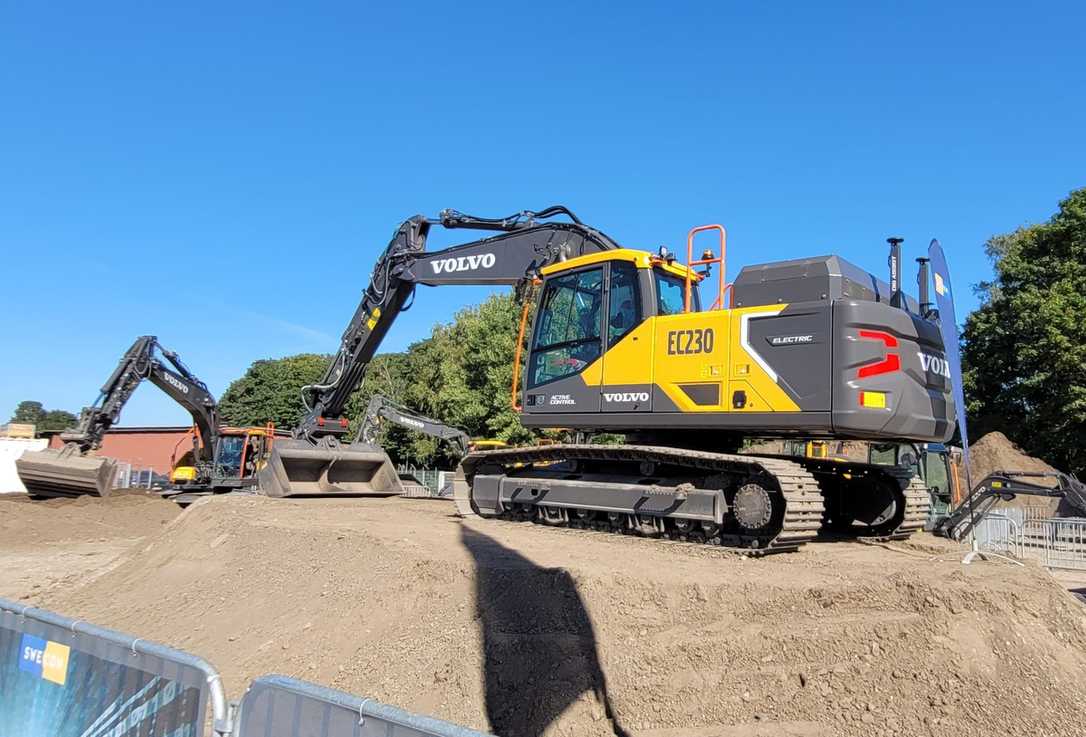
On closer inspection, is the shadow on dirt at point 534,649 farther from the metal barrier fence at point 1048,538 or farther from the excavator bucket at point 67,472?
the excavator bucket at point 67,472

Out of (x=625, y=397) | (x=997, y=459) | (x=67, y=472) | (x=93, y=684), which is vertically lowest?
(x=93, y=684)

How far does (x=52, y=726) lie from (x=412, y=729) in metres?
2.90

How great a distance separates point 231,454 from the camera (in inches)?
977

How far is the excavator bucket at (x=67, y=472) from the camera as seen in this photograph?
17.2 m

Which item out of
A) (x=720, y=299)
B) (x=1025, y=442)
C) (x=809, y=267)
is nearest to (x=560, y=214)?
(x=720, y=299)

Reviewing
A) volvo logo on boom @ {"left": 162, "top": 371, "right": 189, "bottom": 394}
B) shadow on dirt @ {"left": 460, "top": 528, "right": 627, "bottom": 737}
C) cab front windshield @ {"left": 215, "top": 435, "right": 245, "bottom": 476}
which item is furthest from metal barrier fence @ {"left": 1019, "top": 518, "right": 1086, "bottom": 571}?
cab front windshield @ {"left": 215, "top": 435, "right": 245, "bottom": 476}

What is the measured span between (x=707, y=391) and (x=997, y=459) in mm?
25514

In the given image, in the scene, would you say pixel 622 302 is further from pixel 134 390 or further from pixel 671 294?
pixel 134 390

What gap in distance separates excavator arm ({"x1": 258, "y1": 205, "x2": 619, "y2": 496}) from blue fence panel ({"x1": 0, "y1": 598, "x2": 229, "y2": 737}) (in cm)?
819

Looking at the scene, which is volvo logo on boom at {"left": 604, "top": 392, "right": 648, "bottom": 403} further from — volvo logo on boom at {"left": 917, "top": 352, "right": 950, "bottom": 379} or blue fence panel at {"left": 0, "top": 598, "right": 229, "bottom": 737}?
blue fence panel at {"left": 0, "top": 598, "right": 229, "bottom": 737}

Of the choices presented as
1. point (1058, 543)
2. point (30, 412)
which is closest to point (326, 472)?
point (1058, 543)

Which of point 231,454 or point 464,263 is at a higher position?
point 464,263

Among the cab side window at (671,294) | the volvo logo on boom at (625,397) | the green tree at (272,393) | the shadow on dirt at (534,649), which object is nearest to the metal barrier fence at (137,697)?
the shadow on dirt at (534,649)

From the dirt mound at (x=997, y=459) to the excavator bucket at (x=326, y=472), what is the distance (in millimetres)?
22880
